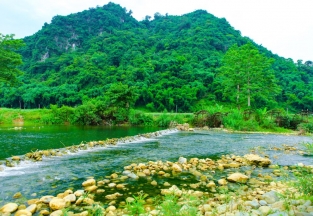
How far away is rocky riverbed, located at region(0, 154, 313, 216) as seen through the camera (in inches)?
199

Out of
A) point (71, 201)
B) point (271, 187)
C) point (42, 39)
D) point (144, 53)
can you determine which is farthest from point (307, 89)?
point (42, 39)

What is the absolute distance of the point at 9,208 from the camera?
5617mm

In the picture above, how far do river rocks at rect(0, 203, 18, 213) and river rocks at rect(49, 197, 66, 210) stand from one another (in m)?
0.79

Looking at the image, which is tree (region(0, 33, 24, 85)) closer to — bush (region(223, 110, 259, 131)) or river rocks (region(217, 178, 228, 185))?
bush (region(223, 110, 259, 131))

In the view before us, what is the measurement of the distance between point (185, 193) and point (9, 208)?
167 inches

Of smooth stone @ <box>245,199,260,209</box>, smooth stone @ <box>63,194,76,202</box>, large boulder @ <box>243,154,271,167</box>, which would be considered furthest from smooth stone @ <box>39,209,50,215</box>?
large boulder @ <box>243,154,271,167</box>

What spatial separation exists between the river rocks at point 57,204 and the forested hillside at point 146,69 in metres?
33.4

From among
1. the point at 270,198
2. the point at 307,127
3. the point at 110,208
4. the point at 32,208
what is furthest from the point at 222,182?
the point at 307,127

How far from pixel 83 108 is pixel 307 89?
52.7m

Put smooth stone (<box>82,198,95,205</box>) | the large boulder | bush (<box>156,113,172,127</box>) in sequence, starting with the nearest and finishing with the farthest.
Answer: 1. smooth stone (<box>82,198,95,205</box>)
2. the large boulder
3. bush (<box>156,113,172,127</box>)

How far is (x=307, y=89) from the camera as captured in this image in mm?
58250

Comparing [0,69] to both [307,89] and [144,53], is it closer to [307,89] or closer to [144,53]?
[144,53]

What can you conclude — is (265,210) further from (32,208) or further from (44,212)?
(32,208)

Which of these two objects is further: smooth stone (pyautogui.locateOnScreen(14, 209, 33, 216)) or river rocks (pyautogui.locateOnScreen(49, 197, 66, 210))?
river rocks (pyautogui.locateOnScreen(49, 197, 66, 210))
